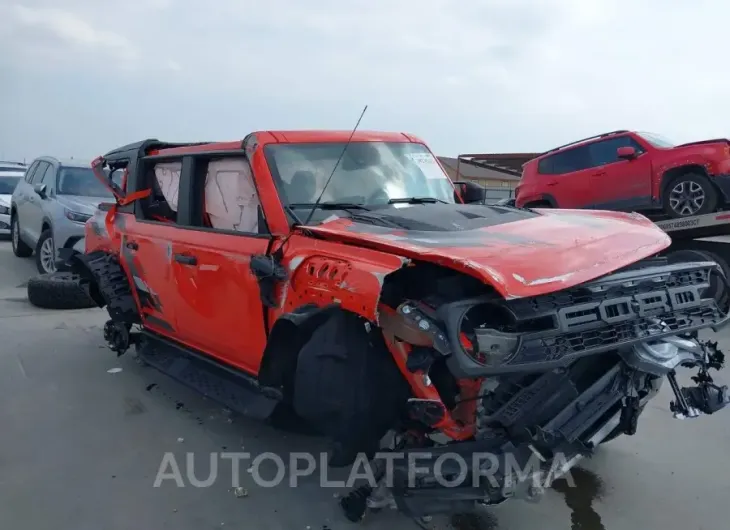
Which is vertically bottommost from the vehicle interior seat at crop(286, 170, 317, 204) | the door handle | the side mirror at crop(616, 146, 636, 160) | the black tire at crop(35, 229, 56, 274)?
the black tire at crop(35, 229, 56, 274)

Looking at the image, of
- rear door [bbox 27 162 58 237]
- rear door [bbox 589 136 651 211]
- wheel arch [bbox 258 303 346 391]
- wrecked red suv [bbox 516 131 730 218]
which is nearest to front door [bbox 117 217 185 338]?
wheel arch [bbox 258 303 346 391]

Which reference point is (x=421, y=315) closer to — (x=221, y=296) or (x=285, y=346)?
(x=285, y=346)

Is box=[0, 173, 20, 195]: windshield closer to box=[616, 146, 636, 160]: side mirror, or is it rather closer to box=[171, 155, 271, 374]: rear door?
box=[171, 155, 271, 374]: rear door

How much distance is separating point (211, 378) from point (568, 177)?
7612 mm

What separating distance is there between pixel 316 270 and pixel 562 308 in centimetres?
118

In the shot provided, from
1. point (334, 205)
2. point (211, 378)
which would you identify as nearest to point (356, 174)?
point (334, 205)

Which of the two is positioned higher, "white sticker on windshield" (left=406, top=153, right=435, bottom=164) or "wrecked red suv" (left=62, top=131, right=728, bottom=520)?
"white sticker on windshield" (left=406, top=153, right=435, bottom=164)

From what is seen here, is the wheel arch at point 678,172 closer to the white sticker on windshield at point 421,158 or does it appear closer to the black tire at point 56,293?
the white sticker on windshield at point 421,158

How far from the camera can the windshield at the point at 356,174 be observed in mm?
3734

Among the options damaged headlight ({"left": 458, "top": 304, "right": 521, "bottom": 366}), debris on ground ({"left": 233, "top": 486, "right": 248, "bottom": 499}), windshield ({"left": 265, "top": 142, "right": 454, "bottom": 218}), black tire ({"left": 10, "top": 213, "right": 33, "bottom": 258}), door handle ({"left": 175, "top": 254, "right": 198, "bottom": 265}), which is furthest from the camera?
black tire ({"left": 10, "top": 213, "right": 33, "bottom": 258})

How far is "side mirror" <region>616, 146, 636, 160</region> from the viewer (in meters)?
8.84

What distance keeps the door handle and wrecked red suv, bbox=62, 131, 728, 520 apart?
0.03m

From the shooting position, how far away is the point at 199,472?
364 centimetres

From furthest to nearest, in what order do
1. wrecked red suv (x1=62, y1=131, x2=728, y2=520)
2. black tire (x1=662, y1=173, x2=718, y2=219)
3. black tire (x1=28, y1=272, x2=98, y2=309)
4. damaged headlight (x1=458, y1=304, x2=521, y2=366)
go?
black tire (x1=662, y1=173, x2=718, y2=219) → black tire (x1=28, y1=272, x2=98, y2=309) → wrecked red suv (x1=62, y1=131, x2=728, y2=520) → damaged headlight (x1=458, y1=304, x2=521, y2=366)
